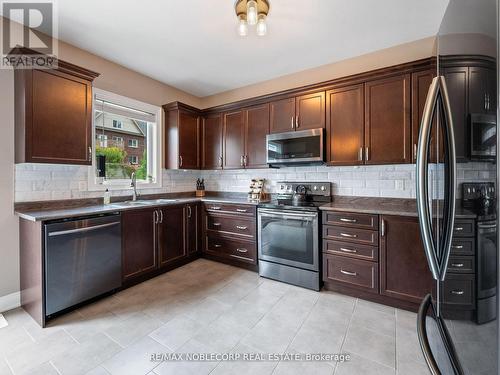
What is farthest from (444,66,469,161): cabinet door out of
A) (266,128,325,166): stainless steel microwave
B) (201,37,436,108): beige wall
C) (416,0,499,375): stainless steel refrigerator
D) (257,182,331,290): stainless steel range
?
(201,37,436,108): beige wall

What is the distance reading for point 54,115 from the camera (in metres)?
2.24

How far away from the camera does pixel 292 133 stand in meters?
3.01

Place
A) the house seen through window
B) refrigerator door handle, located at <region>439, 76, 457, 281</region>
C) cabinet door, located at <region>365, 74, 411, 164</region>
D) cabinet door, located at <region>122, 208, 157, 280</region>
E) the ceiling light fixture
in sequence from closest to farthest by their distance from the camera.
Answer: refrigerator door handle, located at <region>439, 76, 457, 281</region>, the ceiling light fixture, cabinet door, located at <region>365, 74, 411, 164</region>, cabinet door, located at <region>122, 208, 157, 280</region>, the house seen through window

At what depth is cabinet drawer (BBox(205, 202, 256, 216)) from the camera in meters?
3.12

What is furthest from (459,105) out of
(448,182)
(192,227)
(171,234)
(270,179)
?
(192,227)

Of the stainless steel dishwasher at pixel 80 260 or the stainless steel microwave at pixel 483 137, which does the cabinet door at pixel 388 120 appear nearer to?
the stainless steel microwave at pixel 483 137

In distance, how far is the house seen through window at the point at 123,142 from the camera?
2.97 metres

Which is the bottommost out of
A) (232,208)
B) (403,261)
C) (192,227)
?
(403,261)

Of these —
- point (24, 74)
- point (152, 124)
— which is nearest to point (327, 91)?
point (152, 124)

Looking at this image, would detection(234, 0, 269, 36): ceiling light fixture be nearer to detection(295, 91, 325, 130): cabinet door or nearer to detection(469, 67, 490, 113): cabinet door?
detection(295, 91, 325, 130): cabinet door

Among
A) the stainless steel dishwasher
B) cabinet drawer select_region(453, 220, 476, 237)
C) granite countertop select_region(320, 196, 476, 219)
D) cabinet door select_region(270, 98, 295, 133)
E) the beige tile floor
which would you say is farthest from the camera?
cabinet door select_region(270, 98, 295, 133)

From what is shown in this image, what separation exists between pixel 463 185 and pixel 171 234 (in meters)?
2.99

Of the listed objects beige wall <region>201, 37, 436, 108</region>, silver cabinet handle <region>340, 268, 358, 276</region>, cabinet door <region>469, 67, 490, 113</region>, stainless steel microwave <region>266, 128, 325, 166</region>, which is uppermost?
beige wall <region>201, 37, 436, 108</region>

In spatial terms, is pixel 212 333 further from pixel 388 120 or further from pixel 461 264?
pixel 388 120
